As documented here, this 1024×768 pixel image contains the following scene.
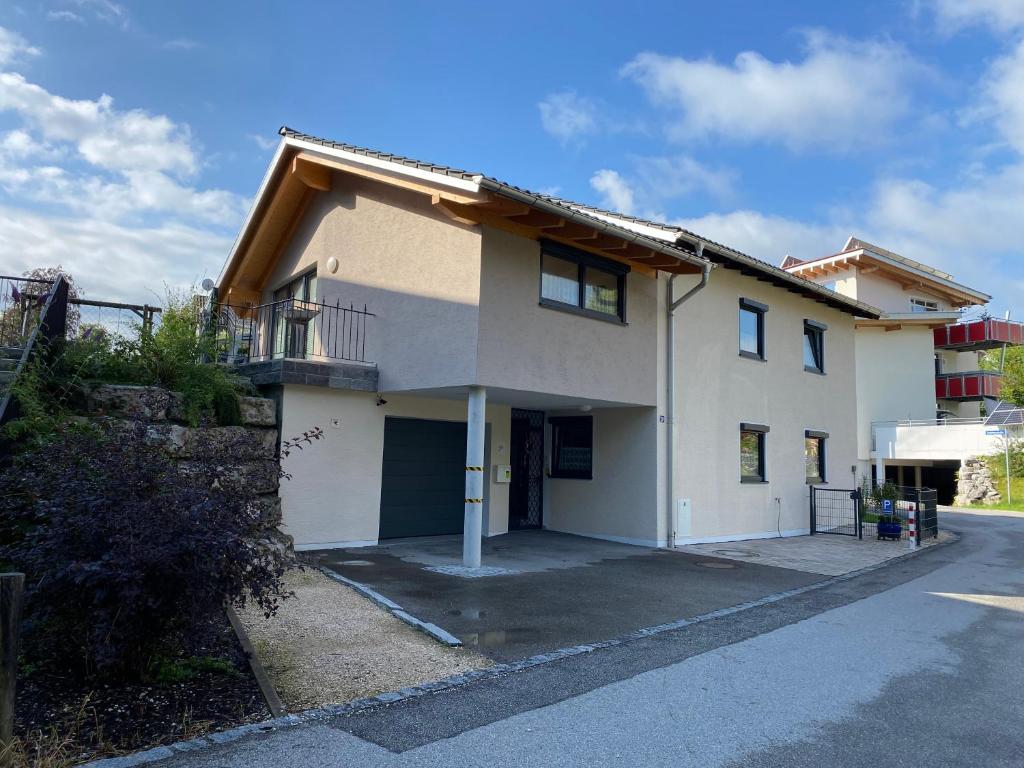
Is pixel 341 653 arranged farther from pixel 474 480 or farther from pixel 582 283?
pixel 582 283

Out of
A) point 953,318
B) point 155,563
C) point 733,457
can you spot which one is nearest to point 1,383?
point 155,563

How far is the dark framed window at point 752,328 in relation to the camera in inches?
567

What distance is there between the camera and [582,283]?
432 inches

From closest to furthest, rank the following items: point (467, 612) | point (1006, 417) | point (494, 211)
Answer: point (467, 612) < point (494, 211) < point (1006, 417)

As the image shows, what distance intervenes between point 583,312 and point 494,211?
244 centimetres

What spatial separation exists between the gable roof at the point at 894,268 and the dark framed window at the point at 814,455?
45.6ft


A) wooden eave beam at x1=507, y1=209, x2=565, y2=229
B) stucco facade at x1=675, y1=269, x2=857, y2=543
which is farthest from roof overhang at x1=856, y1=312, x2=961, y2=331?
wooden eave beam at x1=507, y1=209, x2=565, y2=229

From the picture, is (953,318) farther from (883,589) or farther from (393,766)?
(393,766)

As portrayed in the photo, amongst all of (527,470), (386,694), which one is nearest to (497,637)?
(386,694)

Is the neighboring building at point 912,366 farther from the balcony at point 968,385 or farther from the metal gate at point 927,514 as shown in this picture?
the metal gate at point 927,514

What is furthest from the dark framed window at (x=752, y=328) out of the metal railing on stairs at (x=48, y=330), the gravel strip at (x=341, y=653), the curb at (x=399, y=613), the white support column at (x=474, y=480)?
the metal railing on stairs at (x=48, y=330)

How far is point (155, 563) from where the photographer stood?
3.81m

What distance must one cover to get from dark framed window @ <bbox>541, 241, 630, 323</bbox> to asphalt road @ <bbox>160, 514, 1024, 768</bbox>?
5.46 meters

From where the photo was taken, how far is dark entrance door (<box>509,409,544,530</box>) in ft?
45.4
